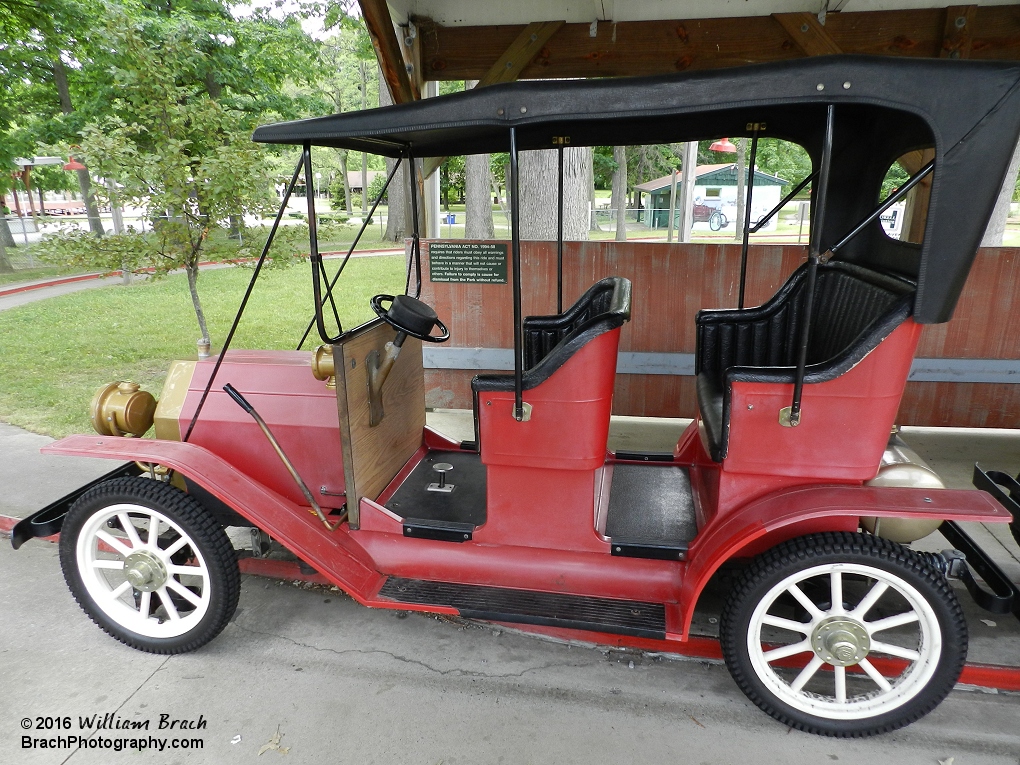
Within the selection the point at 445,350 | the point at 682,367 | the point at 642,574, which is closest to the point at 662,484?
the point at 642,574

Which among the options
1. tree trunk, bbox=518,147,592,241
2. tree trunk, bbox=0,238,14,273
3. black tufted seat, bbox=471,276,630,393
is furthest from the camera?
tree trunk, bbox=0,238,14,273

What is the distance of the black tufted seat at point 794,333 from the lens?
2.17 meters

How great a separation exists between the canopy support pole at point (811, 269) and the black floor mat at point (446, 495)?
1.29 m

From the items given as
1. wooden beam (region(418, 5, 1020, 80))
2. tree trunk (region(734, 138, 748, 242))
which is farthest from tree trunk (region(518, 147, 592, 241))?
wooden beam (region(418, 5, 1020, 80))

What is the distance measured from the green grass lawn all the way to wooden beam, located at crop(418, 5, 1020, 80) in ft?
13.2

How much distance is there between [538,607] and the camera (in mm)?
2539

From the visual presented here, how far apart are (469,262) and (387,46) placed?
1.57 meters

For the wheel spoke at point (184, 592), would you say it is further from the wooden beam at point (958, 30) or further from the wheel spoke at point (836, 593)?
the wooden beam at point (958, 30)

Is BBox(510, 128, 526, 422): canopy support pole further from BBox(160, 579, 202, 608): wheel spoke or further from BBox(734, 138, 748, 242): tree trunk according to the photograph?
BBox(734, 138, 748, 242): tree trunk

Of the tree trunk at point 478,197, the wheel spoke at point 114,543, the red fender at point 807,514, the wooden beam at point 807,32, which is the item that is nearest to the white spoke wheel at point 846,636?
the red fender at point 807,514

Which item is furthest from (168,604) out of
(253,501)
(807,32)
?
(807,32)

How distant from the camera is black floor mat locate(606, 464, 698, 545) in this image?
2682 millimetres

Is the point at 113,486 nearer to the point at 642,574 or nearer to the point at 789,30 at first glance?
the point at 642,574

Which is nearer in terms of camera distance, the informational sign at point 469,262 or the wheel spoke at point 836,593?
the wheel spoke at point 836,593
